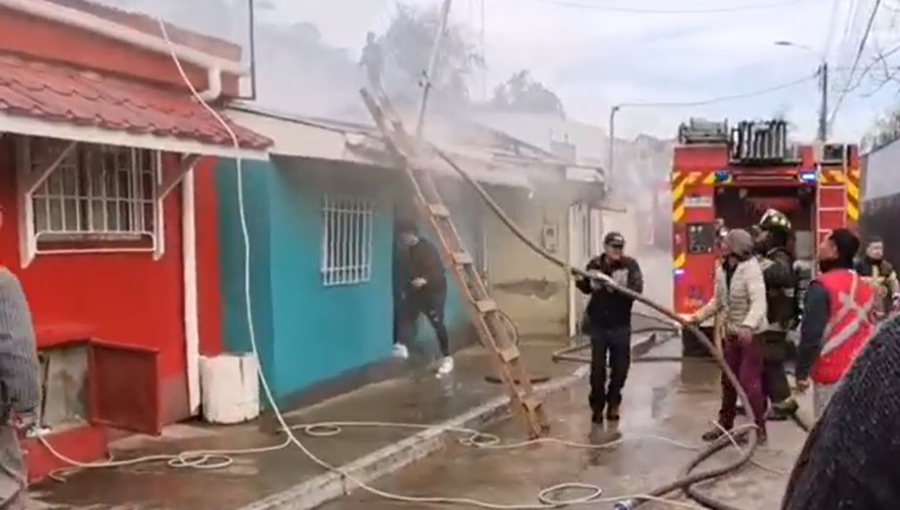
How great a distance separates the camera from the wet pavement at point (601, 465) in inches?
300

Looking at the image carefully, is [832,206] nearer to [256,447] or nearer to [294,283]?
[294,283]

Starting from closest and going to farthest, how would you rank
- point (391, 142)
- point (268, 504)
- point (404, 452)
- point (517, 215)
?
point (268, 504) → point (404, 452) → point (391, 142) → point (517, 215)

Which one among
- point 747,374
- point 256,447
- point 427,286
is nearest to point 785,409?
point 747,374

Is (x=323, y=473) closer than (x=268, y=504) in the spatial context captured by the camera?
No

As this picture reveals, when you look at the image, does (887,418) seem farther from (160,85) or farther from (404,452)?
(160,85)

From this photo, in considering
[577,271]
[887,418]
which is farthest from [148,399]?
[887,418]

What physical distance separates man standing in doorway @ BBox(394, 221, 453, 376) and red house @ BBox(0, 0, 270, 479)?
379 cm

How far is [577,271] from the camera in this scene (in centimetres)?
967

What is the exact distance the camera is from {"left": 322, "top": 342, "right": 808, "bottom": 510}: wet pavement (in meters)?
7.61

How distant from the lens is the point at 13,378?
14.1ft

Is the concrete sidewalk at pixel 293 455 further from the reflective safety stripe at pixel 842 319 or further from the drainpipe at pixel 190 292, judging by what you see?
the reflective safety stripe at pixel 842 319

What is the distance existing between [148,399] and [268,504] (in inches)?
54.2

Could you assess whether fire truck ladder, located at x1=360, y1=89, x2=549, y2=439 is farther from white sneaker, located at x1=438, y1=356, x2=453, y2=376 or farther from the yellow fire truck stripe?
the yellow fire truck stripe

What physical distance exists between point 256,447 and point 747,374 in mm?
3872
